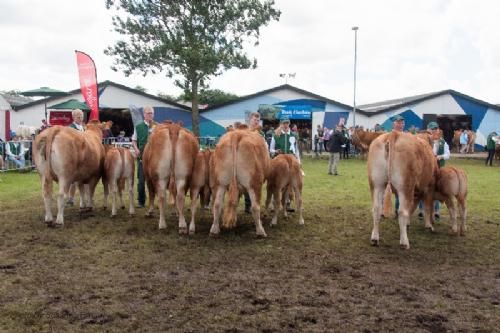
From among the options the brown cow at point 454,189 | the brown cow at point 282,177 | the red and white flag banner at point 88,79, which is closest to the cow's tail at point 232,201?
the brown cow at point 282,177

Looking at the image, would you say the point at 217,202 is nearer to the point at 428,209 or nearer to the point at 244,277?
the point at 244,277

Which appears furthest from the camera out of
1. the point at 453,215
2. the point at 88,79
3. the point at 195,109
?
the point at 195,109

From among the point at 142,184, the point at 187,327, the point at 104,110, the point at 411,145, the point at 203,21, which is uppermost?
the point at 203,21

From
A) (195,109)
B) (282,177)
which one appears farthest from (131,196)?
(195,109)

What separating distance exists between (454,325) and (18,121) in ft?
97.0

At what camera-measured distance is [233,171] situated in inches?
271

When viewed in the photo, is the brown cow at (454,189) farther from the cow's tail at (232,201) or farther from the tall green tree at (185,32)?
the tall green tree at (185,32)

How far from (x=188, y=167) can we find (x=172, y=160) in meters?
0.27

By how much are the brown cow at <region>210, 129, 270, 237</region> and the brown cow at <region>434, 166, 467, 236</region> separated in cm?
293

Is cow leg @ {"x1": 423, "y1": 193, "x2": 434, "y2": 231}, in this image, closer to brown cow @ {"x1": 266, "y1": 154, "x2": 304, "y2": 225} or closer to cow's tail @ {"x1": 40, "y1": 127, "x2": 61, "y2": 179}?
brown cow @ {"x1": 266, "y1": 154, "x2": 304, "y2": 225}

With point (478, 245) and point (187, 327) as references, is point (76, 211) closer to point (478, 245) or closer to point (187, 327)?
point (187, 327)

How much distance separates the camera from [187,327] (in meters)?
3.91

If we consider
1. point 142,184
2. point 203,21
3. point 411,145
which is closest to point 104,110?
point 203,21

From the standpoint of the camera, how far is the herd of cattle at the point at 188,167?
6.93 m
